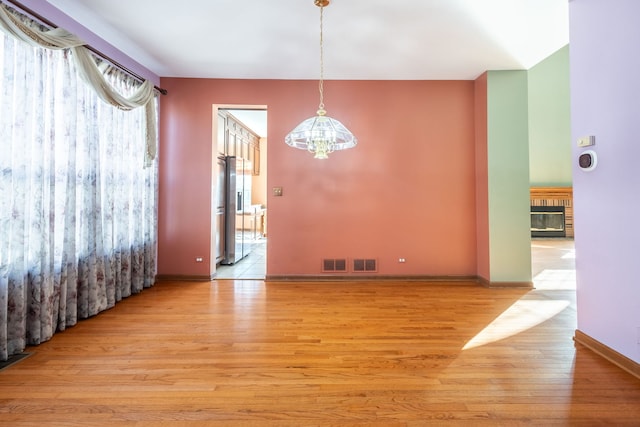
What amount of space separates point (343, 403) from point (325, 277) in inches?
108

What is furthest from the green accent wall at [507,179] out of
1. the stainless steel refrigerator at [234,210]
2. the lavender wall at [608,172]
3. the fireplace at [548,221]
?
the fireplace at [548,221]

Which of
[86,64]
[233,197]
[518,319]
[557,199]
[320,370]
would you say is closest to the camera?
[320,370]

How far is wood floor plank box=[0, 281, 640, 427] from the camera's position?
1663 mm

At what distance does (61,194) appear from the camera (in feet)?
8.90

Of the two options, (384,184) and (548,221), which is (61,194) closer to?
(384,184)

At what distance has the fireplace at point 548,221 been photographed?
922 centimetres

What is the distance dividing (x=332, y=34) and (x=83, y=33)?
8.61 ft

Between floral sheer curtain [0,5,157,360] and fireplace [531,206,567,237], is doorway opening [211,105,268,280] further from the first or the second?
fireplace [531,206,567,237]

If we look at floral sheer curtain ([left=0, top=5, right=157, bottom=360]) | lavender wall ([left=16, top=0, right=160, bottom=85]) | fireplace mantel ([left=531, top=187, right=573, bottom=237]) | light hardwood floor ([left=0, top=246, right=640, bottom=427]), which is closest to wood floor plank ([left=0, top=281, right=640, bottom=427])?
light hardwood floor ([left=0, top=246, right=640, bottom=427])

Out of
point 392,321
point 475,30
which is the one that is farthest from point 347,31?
point 392,321

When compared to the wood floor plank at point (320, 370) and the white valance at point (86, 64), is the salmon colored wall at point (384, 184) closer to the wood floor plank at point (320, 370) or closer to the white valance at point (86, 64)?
the wood floor plank at point (320, 370)

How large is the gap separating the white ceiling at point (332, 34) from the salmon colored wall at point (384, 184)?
0.37 metres

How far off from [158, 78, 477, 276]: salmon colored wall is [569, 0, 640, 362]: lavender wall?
196 cm

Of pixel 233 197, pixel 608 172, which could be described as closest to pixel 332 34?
pixel 608 172
